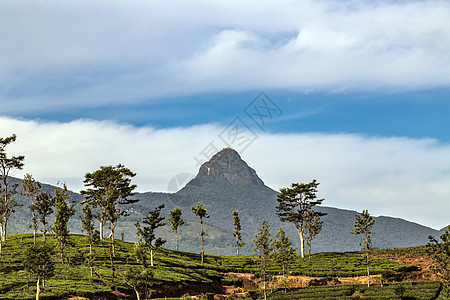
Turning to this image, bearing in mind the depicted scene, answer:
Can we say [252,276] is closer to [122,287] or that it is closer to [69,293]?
[122,287]

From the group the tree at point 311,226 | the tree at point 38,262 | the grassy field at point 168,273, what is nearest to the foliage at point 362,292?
the grassy field at point 168,273

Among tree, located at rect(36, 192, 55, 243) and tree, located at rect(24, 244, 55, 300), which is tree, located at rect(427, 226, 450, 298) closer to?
tree, located at rect(24, 244, 55, 300)

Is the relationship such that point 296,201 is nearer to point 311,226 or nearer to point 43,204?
point 311,226

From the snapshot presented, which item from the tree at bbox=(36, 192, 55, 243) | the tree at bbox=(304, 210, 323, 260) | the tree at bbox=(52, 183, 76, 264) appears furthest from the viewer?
the tree at bbox=(304, 210, 323, 260)

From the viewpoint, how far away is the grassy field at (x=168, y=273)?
190ft

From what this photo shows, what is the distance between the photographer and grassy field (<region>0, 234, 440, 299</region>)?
5784cm

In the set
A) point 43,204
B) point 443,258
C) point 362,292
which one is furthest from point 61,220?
point 443,258

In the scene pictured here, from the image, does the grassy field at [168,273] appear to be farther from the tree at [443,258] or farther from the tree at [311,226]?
the tree at [443,258]

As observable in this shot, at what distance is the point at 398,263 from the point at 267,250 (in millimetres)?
34892

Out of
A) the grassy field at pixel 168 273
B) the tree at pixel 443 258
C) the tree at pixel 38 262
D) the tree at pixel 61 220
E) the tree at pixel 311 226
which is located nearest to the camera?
the tree at pixel 38 262

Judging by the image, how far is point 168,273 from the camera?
7481cm

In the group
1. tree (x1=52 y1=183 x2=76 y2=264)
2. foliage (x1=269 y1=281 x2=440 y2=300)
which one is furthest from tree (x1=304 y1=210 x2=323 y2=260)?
tree (x1=52 y1=183 x2=76 y2=264)

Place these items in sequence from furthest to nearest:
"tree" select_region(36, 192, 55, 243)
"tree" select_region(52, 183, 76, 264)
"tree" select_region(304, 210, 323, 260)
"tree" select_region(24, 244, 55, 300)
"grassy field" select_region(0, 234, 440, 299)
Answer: "tree" select_region(304, 210, 323, 260) → "tree" select_region(36, 192, 55, 243) → "tree" select_region(52, 183, 76, 264) → "grassy field" select_region(0, 234, 440, 299) → "tree" select_region(24, 244, 55, 300)

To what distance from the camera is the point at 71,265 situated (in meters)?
71.5
